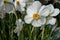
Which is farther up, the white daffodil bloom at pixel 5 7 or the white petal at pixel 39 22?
the white daffodil bloom at pixel 5 7

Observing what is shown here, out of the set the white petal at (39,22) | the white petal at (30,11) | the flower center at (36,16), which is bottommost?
the white petal at (39,22)

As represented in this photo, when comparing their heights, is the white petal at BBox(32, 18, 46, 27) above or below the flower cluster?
below

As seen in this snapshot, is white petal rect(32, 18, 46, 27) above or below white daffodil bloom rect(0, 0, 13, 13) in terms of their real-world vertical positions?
below

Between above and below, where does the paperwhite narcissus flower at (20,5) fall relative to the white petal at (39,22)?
above

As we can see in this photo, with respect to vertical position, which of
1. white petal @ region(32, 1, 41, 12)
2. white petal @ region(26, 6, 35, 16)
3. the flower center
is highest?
white petal @ region(32, 1, 41, 12)

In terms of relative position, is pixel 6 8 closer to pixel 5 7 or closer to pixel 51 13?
pixel 5 7

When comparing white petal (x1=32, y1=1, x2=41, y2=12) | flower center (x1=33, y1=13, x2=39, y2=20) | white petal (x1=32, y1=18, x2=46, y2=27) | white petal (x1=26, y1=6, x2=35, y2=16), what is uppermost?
white petal (x1=32, y1=1, x2=41, y2=12)

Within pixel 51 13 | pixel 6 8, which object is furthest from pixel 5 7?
pixel 51 13

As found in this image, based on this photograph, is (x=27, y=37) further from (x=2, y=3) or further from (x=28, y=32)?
(x=2, y=3)

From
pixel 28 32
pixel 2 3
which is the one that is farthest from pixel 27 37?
pixel 2 3
